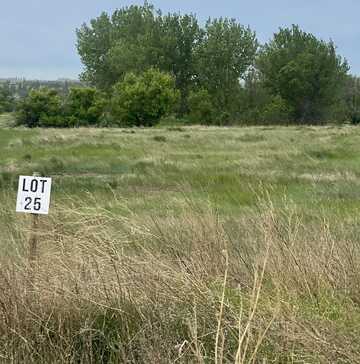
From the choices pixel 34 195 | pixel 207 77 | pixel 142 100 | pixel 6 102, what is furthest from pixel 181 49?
pixel 34 195

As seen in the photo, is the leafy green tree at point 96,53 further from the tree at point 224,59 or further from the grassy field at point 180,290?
the grassy field at point 180,290

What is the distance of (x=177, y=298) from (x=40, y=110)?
61.2 metres

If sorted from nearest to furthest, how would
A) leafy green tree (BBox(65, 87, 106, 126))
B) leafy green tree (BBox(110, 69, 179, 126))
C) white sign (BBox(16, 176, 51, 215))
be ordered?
white sign (BBox(16, 176, 51, 215))
leafy green tree (BBox(110, 69, 179, 126))
leafy green tree (BBox(65, 87, 106, 126))

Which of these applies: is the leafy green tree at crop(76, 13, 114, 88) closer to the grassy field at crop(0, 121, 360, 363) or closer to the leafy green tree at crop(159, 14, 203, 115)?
the leafy green tree at crop(159, 14, 203, 115)

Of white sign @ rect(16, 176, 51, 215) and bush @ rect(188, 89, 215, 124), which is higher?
bush @ rect(188, 89, 215, 124)

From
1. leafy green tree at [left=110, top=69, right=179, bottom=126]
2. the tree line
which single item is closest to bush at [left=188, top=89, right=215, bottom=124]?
the tree line

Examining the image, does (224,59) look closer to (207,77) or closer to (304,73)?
(207,77)

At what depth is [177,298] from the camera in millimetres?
3725

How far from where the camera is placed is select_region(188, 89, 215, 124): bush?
218ft

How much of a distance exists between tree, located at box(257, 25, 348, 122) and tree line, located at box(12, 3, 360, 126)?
4.7 inches

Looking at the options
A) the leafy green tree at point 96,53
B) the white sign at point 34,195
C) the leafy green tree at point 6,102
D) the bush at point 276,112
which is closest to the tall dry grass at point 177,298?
the white sign at point 34,195

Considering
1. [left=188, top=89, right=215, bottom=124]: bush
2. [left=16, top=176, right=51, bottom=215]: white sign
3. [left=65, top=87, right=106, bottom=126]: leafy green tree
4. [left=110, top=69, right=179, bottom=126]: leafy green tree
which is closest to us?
[left=16, top=176, right=51, bottom=215]: white sign

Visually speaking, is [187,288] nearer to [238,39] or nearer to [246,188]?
[246,188]

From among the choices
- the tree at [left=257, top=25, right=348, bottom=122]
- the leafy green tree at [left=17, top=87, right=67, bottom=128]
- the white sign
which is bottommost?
the white sign
